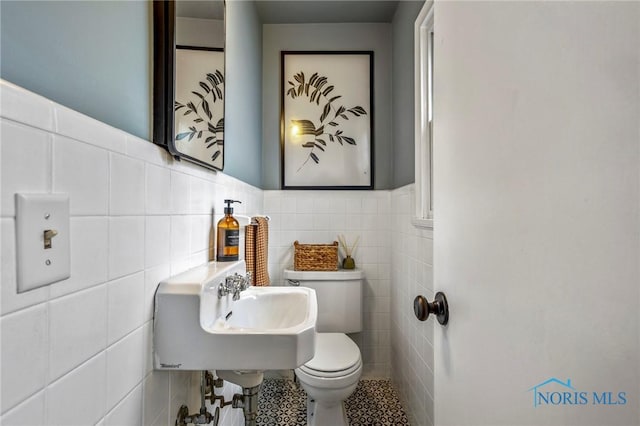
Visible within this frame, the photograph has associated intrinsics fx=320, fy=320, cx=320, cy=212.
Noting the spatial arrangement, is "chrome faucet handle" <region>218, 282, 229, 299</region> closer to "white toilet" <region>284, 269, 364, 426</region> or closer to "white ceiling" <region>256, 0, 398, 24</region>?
"white toilet" <region>284, 269, 364, 426</region>

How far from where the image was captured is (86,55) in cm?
57

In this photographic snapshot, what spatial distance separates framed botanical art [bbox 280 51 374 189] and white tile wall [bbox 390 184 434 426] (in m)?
0.44

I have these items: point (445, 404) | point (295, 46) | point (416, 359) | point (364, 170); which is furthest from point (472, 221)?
point (295, 46)

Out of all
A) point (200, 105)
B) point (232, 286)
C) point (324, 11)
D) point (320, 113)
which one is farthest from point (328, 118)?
point (232, 286)

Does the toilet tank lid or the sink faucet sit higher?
the sink faucet

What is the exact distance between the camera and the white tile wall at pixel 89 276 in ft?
1.33

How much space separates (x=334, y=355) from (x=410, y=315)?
48cm

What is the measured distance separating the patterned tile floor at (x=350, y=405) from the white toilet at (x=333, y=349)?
16 centimetres

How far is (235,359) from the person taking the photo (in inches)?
31.6

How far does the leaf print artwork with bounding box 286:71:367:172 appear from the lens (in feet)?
7.90

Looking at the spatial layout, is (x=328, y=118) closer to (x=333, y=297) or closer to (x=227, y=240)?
(x=333, y=297)

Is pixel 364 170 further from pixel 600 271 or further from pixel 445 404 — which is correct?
pixel 600 271

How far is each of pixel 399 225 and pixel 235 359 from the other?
151 centimetres

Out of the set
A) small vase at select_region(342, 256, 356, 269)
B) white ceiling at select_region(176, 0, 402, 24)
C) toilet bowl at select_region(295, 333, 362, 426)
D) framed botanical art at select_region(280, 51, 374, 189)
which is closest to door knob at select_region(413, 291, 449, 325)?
toilet bowl at select_region(295, 333, 362, 426)
